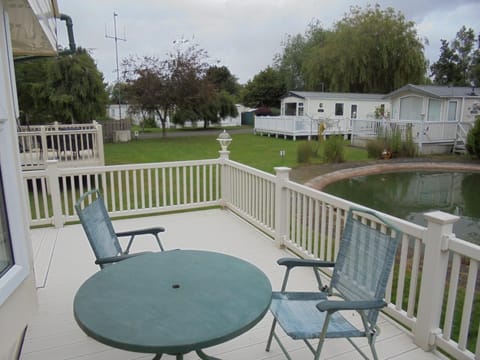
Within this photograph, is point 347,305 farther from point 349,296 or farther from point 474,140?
point 474,140

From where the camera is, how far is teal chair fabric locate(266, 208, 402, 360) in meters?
1.83

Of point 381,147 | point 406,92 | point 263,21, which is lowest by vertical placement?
point 381,147

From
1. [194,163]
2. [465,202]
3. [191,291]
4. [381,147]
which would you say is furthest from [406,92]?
[191,291]

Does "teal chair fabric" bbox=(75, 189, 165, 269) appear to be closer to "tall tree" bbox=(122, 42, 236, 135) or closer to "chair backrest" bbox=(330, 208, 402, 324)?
"chair backrest" bbox=(330, 208, 402, 324)

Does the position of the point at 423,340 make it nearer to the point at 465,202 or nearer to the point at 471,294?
the point at 471,294

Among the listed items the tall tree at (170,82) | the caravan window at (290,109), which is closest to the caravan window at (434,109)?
the caravan window at (290,109)

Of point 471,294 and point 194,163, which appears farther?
point 194,163

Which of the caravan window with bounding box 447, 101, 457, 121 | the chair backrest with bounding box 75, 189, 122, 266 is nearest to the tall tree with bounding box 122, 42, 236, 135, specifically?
the caravan window with bounding box 447, 101, 457, 121

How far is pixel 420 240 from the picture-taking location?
234cm

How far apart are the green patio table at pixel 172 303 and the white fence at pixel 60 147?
628 cm

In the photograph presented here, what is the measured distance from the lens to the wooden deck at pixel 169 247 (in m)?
2.29

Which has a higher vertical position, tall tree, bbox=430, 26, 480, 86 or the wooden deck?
tall tree, bbox=430, 26, 480, 86

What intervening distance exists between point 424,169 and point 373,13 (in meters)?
20.2

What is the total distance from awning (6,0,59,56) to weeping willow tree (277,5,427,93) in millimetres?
26252
